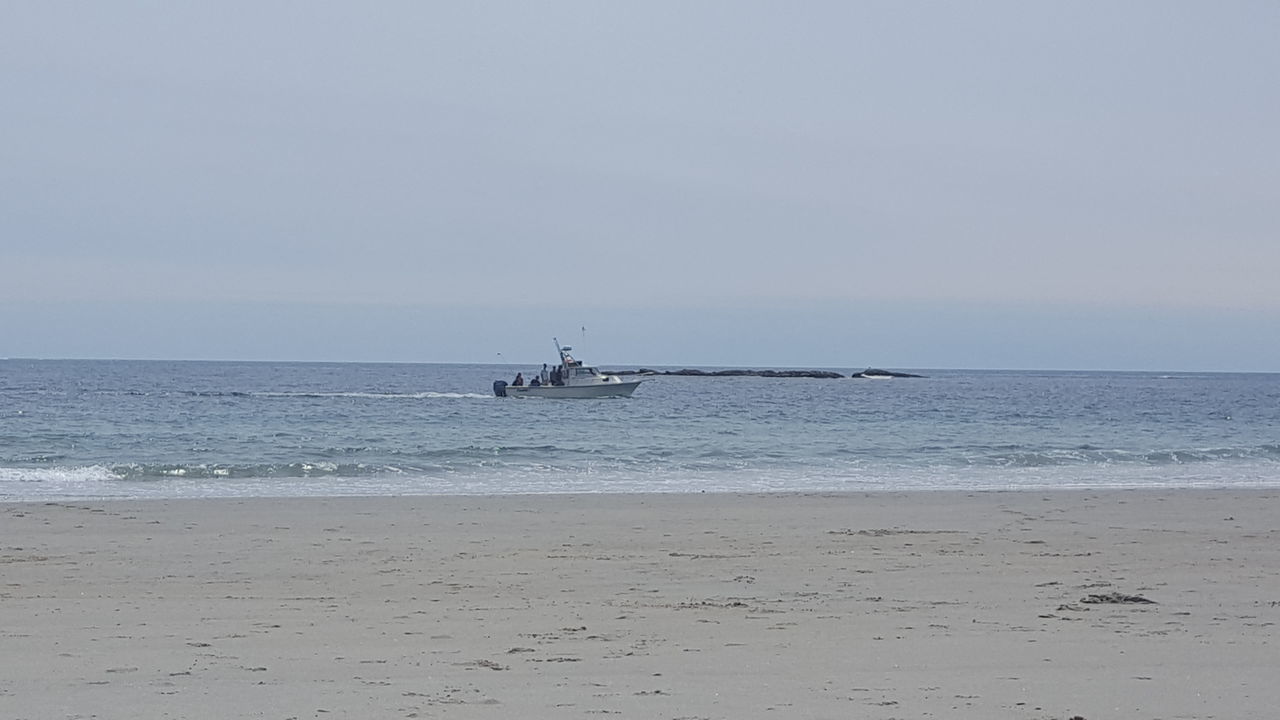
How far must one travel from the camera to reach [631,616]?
27.9 ft

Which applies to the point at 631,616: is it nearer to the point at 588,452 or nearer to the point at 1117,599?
the point at 1117,599

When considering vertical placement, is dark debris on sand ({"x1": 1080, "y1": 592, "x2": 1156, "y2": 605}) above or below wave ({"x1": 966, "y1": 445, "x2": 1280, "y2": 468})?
above

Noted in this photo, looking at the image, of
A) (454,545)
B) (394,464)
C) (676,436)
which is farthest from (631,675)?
(676,436)

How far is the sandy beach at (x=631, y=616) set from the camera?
6.22 metres

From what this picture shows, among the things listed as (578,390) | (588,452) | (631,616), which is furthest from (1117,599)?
(578,390)

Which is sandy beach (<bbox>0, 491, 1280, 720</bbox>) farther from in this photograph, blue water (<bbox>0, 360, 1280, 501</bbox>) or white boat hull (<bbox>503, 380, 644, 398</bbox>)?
white boat hull (<bbox>503, 380, 644, 398</bbox>)

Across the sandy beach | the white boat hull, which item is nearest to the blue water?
the sandy beach

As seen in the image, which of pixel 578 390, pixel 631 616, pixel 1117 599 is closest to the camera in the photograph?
pixel 631 616

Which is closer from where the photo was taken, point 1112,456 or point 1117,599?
point 1117,599

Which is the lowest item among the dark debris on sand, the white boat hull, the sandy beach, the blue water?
the blue water

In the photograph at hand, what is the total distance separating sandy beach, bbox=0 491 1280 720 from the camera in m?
6.22

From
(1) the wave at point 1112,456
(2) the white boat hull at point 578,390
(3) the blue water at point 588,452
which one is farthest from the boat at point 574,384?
(1) the wave at point 1112,456

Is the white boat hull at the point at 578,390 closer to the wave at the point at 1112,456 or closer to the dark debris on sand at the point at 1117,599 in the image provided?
the wave at the point at 1112,456

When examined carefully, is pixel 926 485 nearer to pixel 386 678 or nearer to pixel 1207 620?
pixel 1207 620
